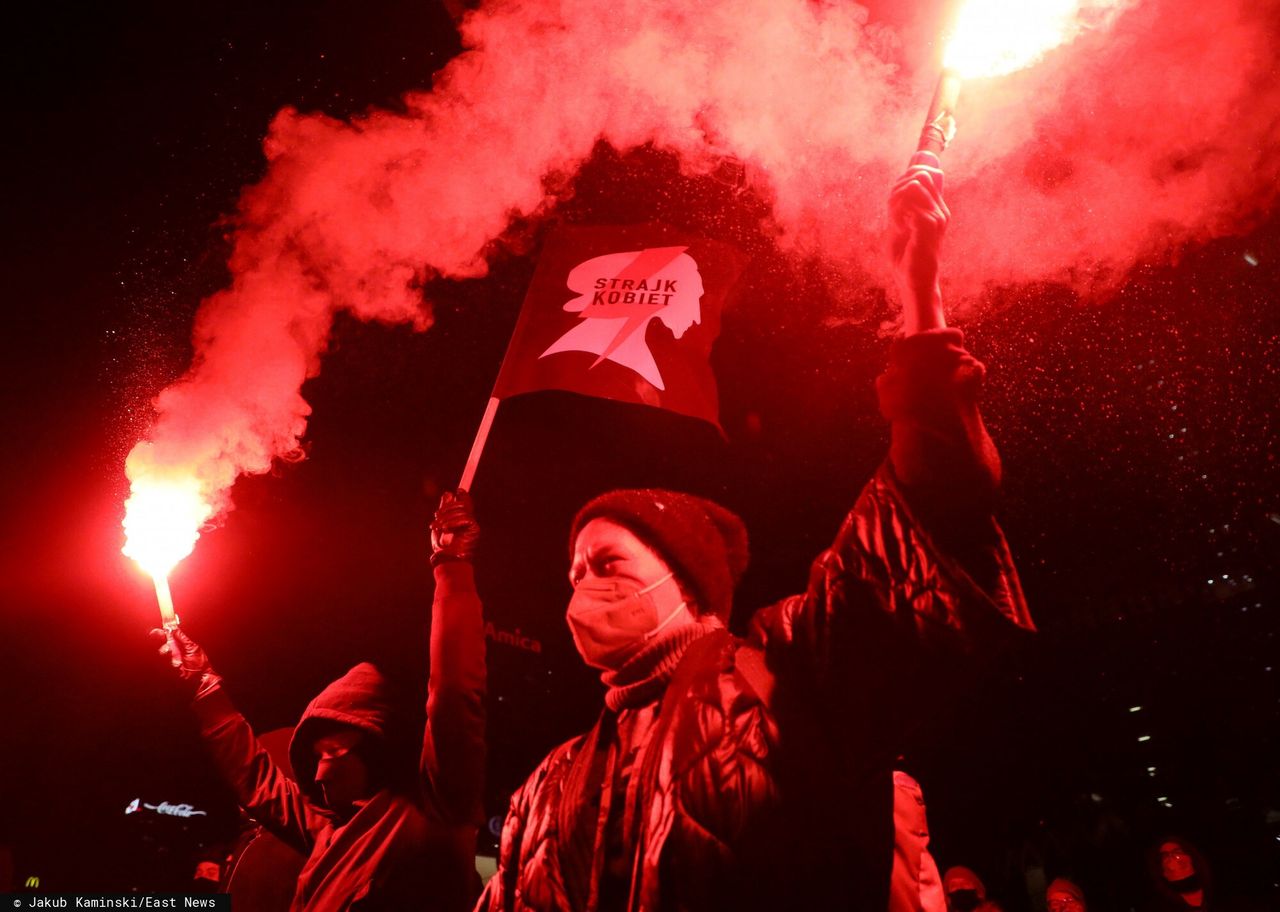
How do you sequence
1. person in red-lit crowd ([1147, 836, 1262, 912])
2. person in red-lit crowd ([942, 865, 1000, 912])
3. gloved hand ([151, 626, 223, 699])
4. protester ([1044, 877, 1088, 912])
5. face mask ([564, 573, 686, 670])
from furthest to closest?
person in red-lit crowd ([942, 865, 1000, 912]) → protester ([1044, 877, 1088, 912]) → gloved hand ([151, 626, 223, 699]) → person in red-lit crowd ([1147, 836, 1262, 912]) → face mask ([564, 573, 686, 670])

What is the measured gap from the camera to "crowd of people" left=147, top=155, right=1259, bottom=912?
2404mm

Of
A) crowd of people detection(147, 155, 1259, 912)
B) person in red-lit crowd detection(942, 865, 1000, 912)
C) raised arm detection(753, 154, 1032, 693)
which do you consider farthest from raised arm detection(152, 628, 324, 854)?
person in red-lit crowd detection(942, 865, 1000, 912)

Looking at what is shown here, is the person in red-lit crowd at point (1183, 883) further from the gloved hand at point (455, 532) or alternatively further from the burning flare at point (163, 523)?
the burning flare at point (163, 523)

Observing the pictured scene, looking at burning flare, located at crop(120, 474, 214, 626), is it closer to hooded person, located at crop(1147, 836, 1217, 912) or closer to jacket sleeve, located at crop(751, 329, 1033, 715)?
jacket sleeve, located at crop(751, 329, 1033, 715)

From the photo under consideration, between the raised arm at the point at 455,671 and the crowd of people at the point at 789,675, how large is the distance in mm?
975

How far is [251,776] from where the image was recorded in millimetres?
5445

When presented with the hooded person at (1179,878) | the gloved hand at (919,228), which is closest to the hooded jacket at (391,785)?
the gloved hand at (919,228)

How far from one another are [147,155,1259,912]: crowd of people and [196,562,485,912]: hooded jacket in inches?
45.1

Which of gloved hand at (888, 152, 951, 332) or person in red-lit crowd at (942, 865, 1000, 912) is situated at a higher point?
gloved hand at (888, 152, 951, 332)

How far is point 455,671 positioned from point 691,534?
1725 mm

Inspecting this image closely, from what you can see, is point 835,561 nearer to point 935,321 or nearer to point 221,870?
point 935,321

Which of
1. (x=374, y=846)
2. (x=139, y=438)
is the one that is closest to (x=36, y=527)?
(x=139, y=438)

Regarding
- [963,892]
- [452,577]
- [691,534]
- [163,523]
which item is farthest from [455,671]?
[963,892]

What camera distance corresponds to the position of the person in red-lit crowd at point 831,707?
2.39m
